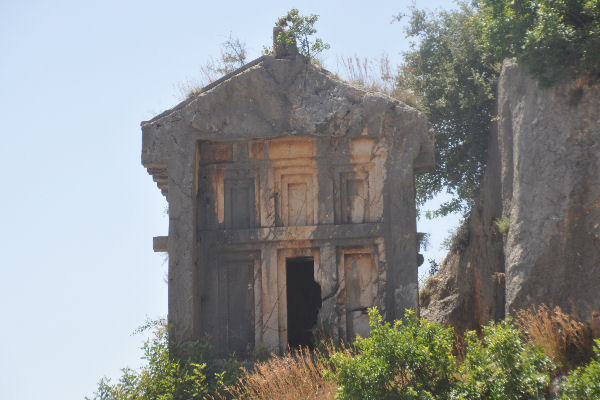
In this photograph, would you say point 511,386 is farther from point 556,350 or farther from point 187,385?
point 187,385

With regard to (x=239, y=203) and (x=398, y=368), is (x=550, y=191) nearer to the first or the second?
(x=398, y=368)

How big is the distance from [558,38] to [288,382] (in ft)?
19.0

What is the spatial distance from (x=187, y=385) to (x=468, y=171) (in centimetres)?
767

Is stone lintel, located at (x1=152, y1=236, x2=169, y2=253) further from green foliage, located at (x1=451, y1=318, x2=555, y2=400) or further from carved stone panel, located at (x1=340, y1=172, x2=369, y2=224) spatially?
green foliage, located at (x1=451, y1=318, x2=555, y2=400)

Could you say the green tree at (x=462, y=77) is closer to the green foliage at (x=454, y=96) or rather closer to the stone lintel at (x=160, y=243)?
the green foliage at (x=454, y=96)

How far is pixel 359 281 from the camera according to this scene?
11.6m

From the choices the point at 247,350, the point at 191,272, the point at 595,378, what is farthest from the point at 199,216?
the point at 595,378

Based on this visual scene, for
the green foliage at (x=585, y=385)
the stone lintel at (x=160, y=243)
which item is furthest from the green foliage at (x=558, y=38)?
the stone lintel at (x=160, y=243)

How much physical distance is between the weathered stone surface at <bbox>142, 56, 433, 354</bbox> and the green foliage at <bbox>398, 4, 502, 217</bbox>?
378cm

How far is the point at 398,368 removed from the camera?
8875 millimetres

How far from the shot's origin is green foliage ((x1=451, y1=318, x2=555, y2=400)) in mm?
8508

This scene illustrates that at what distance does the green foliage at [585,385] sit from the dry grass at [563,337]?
982 millimetres

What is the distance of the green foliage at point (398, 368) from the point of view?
28.8 feet

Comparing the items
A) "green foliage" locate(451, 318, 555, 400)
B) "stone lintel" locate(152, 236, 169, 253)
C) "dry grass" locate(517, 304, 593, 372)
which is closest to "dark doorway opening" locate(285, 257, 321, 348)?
"stone lintel" locate(152, 236, 169, 253)
